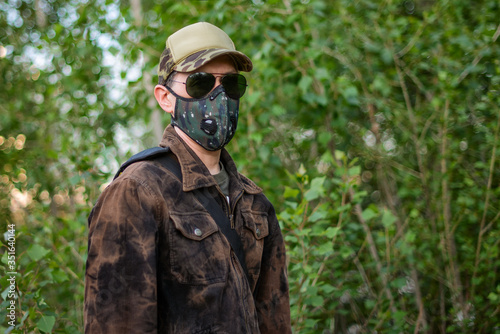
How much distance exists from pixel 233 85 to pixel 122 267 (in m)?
0.95

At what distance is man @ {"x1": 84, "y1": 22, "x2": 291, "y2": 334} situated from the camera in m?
1.50

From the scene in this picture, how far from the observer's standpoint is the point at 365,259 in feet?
15.6

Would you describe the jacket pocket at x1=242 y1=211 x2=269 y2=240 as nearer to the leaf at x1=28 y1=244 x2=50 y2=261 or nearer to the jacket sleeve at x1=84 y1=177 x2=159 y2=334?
the jacket sleeve at x1=84 y1=177 x2=159 y2=334

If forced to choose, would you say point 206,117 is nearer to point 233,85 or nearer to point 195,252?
point 233,85

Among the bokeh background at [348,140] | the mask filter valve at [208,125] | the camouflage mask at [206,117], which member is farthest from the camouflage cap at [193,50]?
the bokeh background at [348,140]

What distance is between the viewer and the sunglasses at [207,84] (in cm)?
191

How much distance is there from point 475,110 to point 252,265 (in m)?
3.48

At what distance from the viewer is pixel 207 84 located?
1.93 metres

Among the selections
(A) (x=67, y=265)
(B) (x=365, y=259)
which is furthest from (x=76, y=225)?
(B) (x=365, y=259)

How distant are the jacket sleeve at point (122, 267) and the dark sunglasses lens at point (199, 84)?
552mm

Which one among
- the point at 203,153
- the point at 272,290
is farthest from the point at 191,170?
the point at 272,290

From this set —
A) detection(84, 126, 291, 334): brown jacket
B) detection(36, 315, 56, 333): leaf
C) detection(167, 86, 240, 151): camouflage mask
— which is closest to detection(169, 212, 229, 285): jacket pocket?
detection(84, 126, 291, 334): brown jacket

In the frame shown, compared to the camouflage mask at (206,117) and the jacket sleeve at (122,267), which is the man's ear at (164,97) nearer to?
the camouflage mask at (206,117)

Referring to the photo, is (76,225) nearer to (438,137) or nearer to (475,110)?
(438,137)
